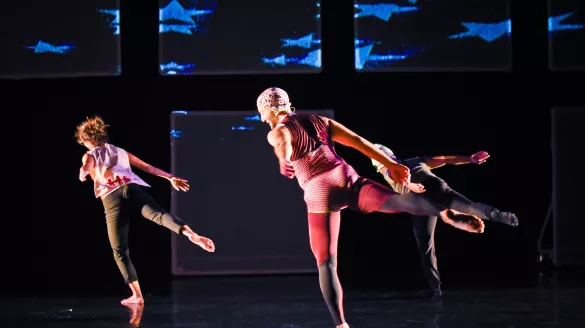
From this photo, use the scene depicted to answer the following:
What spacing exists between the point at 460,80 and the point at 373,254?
6.18 ft

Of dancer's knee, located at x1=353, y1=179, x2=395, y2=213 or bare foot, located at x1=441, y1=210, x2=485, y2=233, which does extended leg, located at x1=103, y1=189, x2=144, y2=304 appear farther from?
bare foot, located at x1=441, y1=210, x2=485, y2=233

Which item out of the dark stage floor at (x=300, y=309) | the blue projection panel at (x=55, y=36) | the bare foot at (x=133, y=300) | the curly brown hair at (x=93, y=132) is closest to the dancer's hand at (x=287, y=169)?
the dark stage floor at (x=300, y=309)

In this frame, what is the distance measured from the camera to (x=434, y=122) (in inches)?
290

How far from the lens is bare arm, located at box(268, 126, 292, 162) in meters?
3.63

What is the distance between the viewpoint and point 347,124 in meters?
7.39

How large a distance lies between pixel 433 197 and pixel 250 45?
3.13 m

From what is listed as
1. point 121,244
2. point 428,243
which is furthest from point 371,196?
point 121,244

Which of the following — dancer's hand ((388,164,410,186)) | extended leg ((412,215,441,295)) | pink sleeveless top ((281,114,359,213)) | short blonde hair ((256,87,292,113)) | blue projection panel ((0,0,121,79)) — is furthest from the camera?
blue projection panel ((0,0,121,79))

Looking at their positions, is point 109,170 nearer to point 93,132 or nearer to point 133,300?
point 93,132

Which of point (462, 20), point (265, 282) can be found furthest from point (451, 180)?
point (265, 282)

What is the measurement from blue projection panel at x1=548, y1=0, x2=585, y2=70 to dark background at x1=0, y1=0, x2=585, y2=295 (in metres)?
0.08

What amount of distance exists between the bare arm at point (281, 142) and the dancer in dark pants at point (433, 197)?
1054 mm

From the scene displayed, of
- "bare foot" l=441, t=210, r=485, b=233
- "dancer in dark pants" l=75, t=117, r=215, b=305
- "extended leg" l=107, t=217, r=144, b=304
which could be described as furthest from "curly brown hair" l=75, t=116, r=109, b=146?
"bare foot" l=441, t=210, r=485, b=233

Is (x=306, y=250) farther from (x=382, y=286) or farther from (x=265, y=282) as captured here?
(x=382, y=286)
